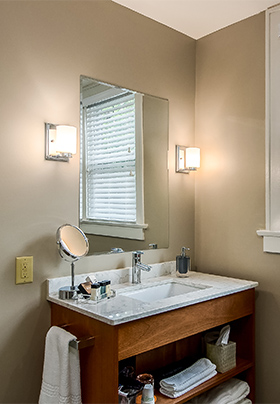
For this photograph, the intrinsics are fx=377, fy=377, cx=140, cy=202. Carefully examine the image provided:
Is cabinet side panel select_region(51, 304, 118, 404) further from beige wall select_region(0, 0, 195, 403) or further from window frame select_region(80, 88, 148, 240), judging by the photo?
window frame select_region(80, 88, 148, 240)

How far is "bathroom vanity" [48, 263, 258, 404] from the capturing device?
149 centimetres

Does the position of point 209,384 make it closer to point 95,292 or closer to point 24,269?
point 95,292

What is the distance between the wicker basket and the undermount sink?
33 centimetres

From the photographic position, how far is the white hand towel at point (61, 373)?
1.54 metres

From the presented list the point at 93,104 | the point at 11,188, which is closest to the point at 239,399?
the point at 11,188

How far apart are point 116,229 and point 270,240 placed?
0.89 m

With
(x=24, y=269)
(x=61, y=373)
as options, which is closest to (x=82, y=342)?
(x=61, y=373)

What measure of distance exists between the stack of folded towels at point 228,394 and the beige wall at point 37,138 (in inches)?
32.8

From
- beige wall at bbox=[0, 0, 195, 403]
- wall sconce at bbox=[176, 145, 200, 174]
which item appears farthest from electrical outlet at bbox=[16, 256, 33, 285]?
wall sconce at bbox=[176, 145, 200, 174]

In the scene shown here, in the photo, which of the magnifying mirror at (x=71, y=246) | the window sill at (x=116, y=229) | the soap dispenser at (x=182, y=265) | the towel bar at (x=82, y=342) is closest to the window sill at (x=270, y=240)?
the soap dispenser at (x=182, y=265)

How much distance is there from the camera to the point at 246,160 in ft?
7.57

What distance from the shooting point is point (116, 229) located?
82.6 inches

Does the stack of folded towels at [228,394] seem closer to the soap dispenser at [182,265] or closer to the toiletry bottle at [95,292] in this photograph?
the soap dispenser at [182,265]

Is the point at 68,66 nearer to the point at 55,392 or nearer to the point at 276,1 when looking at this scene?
the point at 276,1
